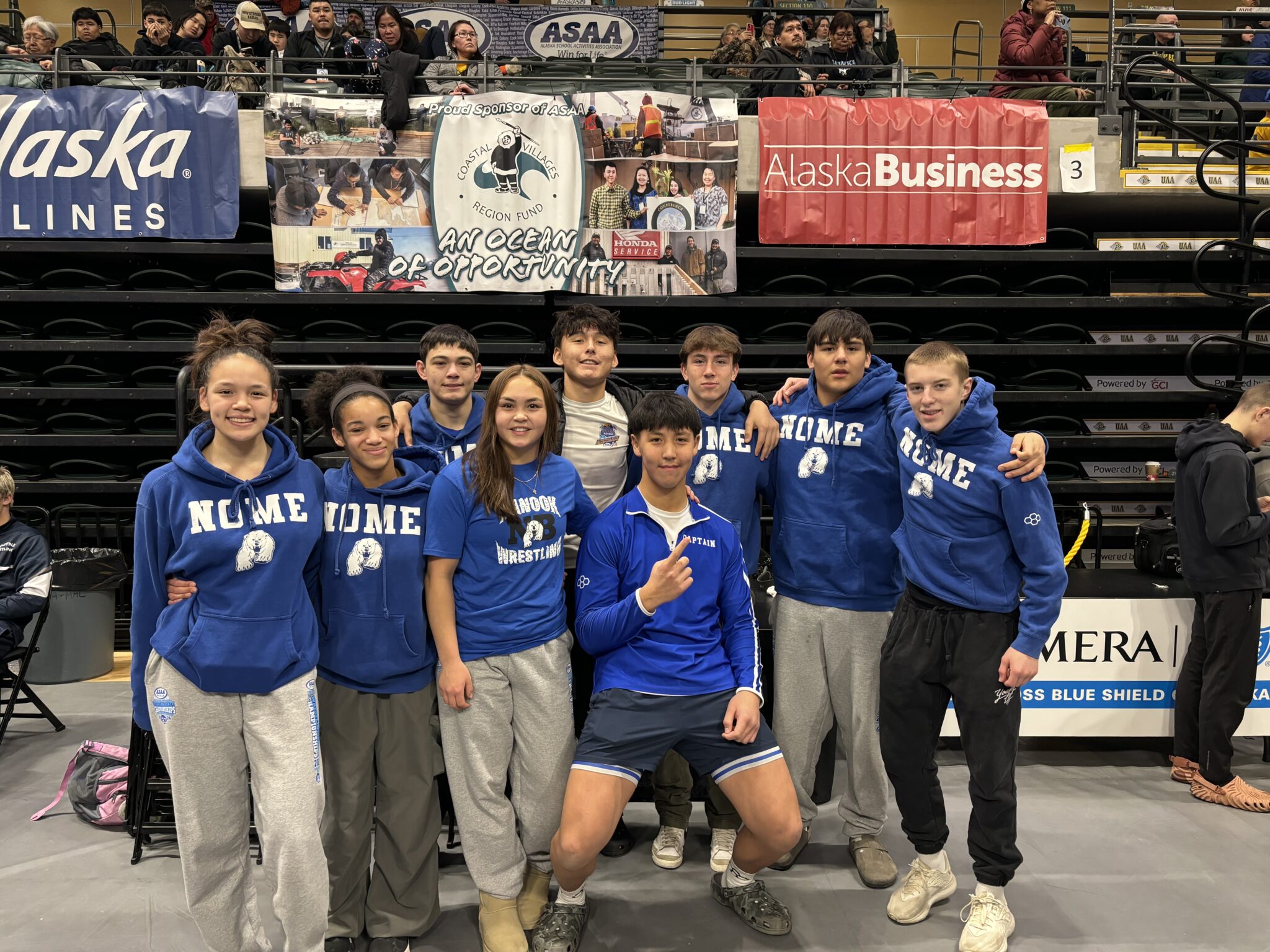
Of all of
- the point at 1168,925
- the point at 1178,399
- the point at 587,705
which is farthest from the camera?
the point at 1178,399

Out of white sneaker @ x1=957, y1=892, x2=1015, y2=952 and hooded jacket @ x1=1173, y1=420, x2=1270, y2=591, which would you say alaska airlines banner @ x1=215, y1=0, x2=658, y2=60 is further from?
white sneaker @ x1=957, y1=892, x2=1015, y2=952

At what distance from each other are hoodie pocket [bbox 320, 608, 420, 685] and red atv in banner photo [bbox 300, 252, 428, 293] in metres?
4.71

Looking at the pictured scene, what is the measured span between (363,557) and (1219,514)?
11.1 ft

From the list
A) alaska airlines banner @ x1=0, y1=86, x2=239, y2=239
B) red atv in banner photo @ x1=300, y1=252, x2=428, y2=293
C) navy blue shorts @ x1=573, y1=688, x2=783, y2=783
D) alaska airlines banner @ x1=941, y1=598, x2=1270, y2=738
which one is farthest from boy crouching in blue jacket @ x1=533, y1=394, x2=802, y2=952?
alaska airlines banner @ x1=0, y1=86, x2=239, y2=239

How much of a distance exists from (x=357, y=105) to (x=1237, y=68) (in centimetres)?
666

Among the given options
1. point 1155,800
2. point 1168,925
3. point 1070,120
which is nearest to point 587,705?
point 1168,925

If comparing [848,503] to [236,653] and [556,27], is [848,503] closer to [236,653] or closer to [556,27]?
[236,653]

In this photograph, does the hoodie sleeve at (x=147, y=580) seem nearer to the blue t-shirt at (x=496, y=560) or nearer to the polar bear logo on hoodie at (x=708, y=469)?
the blue t-shirt at (x=496, y=560)

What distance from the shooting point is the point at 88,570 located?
5.69m

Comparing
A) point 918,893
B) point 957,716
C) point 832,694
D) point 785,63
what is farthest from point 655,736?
point 785,63

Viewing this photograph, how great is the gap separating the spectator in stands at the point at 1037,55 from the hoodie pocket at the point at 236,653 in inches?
294

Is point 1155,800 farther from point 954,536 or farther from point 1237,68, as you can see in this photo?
point 1237,68

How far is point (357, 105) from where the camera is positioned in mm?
6977

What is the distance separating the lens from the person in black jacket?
3.91 metres
